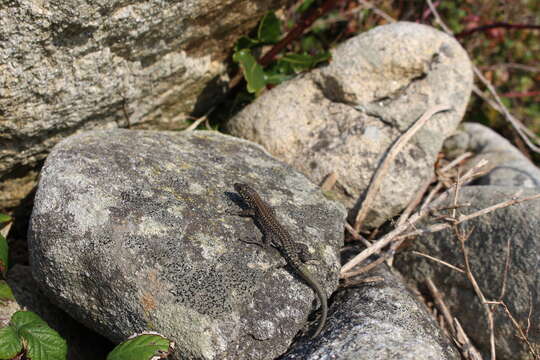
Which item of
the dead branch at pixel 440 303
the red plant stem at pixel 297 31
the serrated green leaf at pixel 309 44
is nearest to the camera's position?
the dead branch at pixel 440 303

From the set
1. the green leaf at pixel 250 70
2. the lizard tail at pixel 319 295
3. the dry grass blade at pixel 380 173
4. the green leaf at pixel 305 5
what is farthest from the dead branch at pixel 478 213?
the green leaf at pixel 305 5

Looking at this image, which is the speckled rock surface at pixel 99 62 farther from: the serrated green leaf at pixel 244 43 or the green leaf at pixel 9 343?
the green leaf at pixel 9 343

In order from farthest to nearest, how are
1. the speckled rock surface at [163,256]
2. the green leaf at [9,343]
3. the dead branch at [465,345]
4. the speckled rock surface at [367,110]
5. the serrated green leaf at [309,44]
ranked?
the serrated green leaf at [309,44]
the speckled rock surface at [367,110]
the dead branch at [465,345]
the speckled rock surface at [163,256]
the green leaf at [9,343]

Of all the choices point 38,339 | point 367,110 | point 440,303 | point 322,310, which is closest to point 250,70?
point 367,110

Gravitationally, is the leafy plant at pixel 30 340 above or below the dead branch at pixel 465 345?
above

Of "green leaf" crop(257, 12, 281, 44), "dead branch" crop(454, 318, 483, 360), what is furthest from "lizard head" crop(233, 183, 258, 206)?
"dead branch" crop(454, 318, 483, 360)

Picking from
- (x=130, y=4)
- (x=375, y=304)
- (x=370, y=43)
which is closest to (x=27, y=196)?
(x=130, y=4)

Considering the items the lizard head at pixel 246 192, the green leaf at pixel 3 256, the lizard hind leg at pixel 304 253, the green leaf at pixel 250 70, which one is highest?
the green leaf at pixel 250 70
